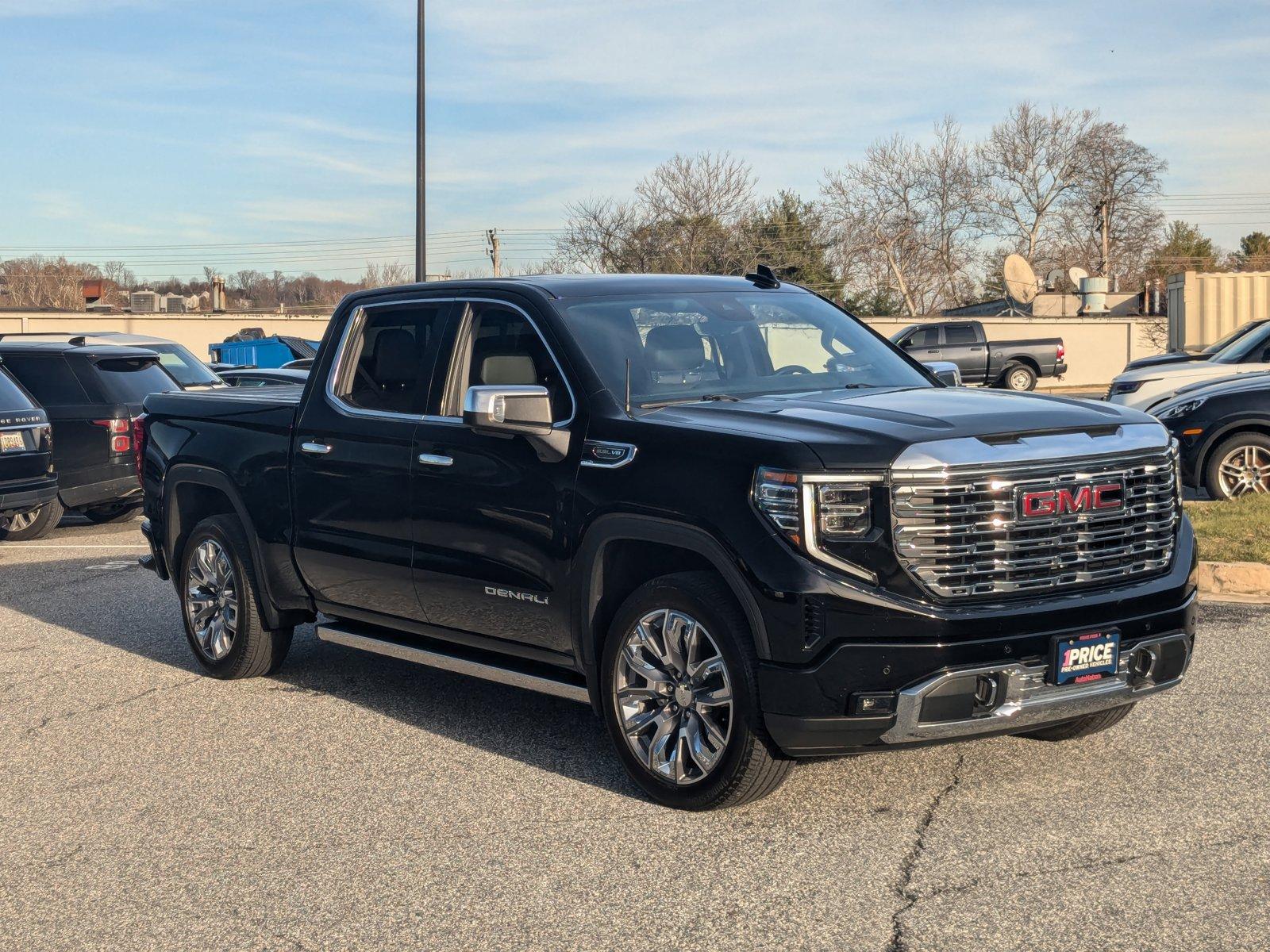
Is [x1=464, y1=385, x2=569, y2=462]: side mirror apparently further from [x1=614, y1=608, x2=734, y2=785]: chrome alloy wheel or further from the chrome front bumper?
the chrome front bumper

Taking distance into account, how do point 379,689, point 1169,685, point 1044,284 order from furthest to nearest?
point 1044,284 → point 379,689 → point 1169,685

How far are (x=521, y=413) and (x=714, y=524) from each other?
3.41 ft

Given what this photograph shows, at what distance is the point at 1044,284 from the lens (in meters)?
74.6

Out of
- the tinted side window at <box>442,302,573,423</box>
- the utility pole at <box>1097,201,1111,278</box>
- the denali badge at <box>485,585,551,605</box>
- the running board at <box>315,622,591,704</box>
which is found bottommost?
the running board at <box>315,622,591,704</box>

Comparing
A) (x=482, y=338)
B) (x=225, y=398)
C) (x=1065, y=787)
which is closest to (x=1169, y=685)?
(x=1065, y=787)

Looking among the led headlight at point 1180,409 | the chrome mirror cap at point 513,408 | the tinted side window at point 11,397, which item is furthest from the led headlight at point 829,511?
the tinted side window at point 11,397

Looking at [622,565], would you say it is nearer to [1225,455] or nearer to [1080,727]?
[1080,727]

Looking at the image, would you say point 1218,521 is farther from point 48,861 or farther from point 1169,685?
point 48,861

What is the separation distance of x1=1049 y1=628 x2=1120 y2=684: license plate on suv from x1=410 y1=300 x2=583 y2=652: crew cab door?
73.5 inches

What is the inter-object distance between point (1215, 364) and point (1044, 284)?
60467mm

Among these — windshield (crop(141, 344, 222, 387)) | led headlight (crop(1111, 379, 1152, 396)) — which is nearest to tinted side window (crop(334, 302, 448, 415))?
windshield (crop(141, 344, 222, 387))

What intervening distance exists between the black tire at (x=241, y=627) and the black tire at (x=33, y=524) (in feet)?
23.7

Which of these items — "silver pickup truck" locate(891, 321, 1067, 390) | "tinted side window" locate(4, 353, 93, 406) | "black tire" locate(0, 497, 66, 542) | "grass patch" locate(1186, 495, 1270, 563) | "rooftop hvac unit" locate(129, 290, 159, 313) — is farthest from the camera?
"rooftop hvac unit" locate(129, 290, 159, 313)

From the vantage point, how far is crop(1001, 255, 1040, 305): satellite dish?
57219mm
